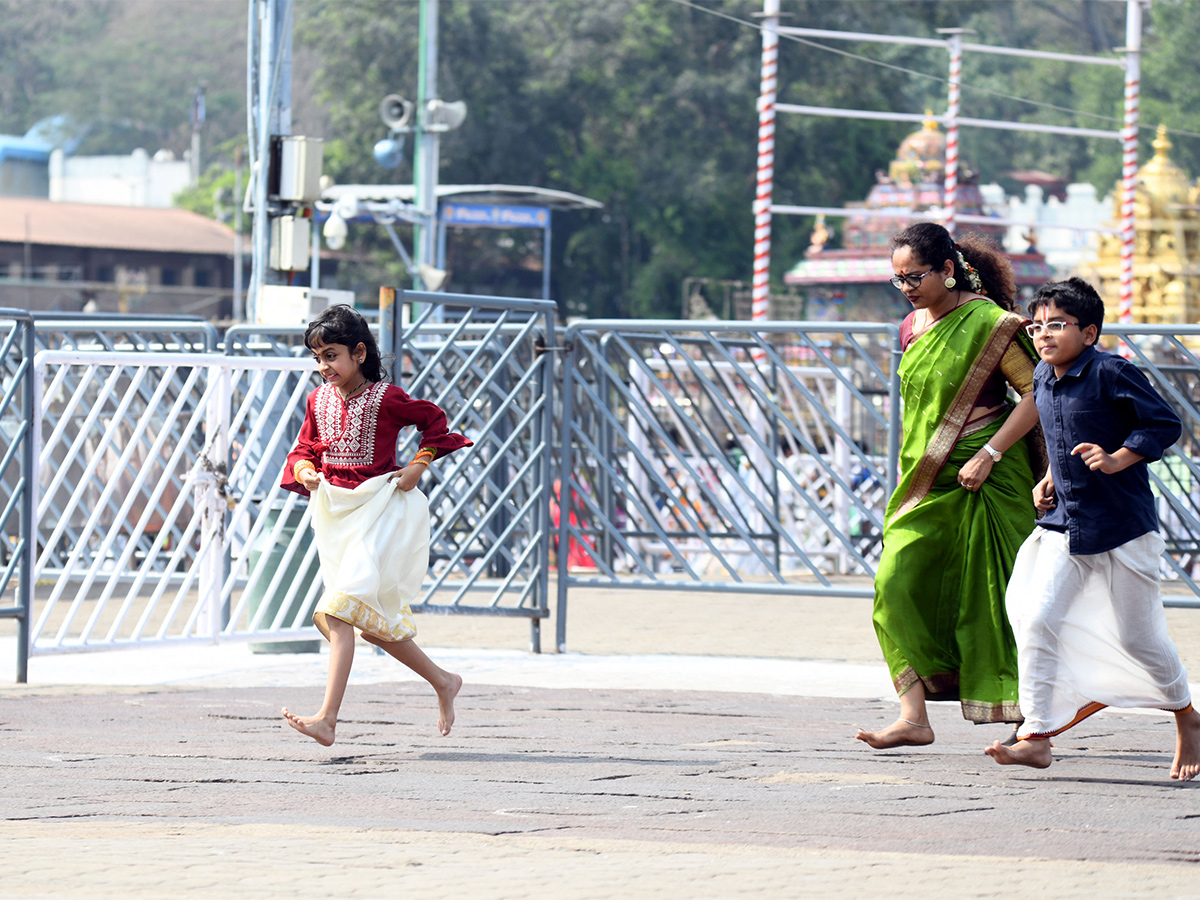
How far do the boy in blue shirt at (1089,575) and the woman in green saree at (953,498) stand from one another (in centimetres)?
17

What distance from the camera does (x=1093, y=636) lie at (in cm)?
505

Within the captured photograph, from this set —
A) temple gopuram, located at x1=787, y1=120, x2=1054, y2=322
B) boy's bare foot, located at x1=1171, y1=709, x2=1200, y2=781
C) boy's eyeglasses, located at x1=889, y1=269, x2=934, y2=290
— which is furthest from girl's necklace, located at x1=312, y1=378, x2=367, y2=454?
temple gopuram, located at x1=787, y1=120, x2=1054, y2=322

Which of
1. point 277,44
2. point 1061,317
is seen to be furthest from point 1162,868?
point 277,44

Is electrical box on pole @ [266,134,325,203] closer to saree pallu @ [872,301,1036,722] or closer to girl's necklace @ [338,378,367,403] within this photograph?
girl's necklace @ [338,378,367,403]

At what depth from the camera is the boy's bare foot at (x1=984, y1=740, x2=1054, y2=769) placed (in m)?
5.03

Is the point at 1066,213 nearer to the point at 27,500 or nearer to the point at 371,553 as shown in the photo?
the point at 27,500

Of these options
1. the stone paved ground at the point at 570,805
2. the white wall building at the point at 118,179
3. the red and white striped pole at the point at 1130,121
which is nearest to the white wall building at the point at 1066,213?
the white wall building at the point at 118,179

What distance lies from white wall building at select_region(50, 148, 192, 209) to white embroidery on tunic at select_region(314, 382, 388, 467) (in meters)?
64.2

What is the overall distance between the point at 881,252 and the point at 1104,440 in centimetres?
3222

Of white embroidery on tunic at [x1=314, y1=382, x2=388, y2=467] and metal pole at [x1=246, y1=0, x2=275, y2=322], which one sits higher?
metal pole at [x1=246, y1=0, x2=275, y2=322]

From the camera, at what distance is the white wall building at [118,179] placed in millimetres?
68625

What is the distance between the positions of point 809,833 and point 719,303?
4167 cm

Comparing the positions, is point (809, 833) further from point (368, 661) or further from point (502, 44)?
point (502, 44)

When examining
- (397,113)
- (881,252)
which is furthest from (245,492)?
(881,252)
